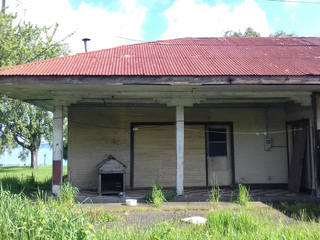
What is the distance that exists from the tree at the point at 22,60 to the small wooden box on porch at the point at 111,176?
1102 cm

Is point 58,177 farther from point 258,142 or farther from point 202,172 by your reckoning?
point 258,142

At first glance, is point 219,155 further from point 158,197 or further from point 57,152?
point 57,152

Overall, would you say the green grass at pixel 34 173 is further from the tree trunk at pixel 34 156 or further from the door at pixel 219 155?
the door at pixel 219 155

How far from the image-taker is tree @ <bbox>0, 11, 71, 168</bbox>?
18281 millimetres

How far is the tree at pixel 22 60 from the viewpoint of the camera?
60.0 feet

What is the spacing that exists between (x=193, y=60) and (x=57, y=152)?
15.5ft

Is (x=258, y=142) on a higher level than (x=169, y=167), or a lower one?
higher

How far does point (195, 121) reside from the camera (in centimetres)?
1123

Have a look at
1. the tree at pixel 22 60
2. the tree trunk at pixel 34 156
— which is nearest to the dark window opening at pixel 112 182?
the tree at pixel 22 60

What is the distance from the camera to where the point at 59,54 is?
22.5 meters

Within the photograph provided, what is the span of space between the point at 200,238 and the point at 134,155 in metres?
6.61

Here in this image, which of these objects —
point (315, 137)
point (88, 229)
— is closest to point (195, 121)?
point (315, 137)

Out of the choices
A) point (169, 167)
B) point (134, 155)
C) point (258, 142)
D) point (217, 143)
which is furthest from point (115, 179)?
point (258, 142)

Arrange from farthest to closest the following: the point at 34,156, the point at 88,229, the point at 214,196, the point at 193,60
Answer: the point at 34,156
the point at 193,60
the point at 214,196
the point at 88,229
